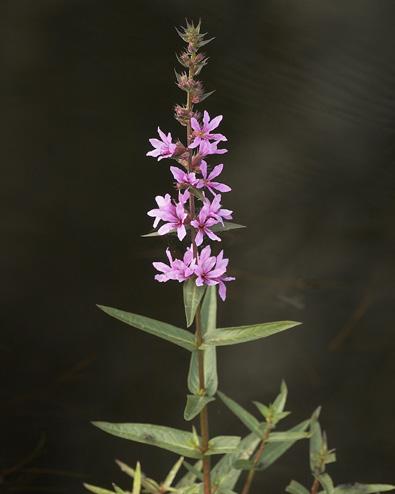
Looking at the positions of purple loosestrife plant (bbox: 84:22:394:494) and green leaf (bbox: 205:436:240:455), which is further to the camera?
green leaf (bbox: 205:436:240:455)

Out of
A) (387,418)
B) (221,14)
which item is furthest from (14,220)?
(387,418)

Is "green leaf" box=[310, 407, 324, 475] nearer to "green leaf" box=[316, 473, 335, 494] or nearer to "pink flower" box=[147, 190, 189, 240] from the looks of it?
"green leaf" box=[316, 473, 335, 494]

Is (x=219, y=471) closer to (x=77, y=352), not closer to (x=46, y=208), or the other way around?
(x=77, y=352)

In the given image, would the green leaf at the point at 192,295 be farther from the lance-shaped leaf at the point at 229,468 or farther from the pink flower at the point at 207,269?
the lance-shaped leaf at the point at 229,468

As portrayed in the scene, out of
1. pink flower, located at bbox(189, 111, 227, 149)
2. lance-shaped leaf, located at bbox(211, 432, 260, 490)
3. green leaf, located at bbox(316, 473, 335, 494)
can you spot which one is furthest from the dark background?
pink flower, located at bbox(189, 111, 227, 149)

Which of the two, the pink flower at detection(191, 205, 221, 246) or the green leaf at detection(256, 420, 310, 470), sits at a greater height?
the pink flower at detection(191, 205, 221, 246)

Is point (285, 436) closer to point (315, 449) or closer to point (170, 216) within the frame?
point (315, 449)

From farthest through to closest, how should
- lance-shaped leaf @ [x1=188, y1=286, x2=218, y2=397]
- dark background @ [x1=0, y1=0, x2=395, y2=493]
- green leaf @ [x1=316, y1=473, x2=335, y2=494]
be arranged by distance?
dark background @ [x1=0, y1=0, x2=395, y2=493], green leaf @ [x1=316, y1=473, x2=335, y2=494], lance-shaped leaf @ [x1=188, y1=286, x2=218, y2=397]
